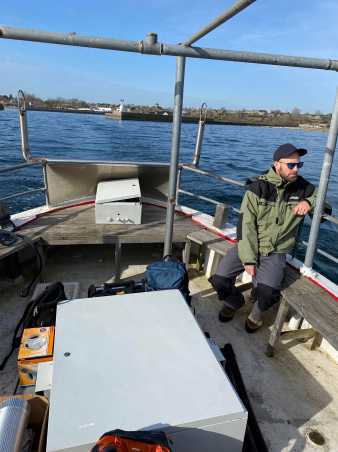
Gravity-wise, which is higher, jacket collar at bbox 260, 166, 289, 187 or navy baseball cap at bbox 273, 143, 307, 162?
navy baseball cap at bbox 273, 143, 307, 162

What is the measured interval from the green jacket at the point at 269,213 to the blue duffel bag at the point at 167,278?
618 mm

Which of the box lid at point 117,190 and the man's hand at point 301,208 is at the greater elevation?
the man's hand at point 301,208

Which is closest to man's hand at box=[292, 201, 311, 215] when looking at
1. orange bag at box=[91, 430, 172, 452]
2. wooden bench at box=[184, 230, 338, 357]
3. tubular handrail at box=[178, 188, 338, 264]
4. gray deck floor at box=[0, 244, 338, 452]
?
tubular handrail at box=[178, 188, 338, 264]

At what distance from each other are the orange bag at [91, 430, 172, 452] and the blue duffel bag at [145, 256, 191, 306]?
142cm

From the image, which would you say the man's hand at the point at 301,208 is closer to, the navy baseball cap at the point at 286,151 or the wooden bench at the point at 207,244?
the navy baseball cap at the point at 286,151

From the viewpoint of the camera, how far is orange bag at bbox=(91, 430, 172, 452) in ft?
3.88

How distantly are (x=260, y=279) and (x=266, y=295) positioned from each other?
0.49ft

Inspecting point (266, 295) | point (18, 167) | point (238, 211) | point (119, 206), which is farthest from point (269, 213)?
point (18, 167)

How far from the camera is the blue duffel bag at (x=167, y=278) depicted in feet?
8.75

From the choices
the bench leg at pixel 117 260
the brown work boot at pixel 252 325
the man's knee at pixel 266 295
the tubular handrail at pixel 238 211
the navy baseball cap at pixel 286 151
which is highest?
the navy baseball cap at pixel 286 151

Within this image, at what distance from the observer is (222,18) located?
1.64m

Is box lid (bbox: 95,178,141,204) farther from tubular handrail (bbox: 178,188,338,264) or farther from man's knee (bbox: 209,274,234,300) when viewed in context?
man's knee (bbox: 209,274,234,300)

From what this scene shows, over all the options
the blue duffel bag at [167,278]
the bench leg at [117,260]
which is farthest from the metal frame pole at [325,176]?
the bench leg at [117,260]

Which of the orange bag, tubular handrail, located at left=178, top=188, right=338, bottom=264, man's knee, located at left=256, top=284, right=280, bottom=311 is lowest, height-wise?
man's knee, located at left=256, top=284, right=280, bottom=311
